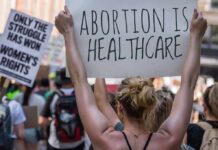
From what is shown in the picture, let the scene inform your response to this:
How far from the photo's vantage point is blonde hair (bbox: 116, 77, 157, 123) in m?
3.92

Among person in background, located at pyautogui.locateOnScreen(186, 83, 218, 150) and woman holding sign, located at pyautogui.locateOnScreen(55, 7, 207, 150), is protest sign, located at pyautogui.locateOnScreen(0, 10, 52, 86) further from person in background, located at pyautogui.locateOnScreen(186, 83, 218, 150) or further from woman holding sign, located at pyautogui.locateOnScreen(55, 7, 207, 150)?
woman holding sign, located at pyautogui.locateOnScreen(55, 7, 207, 150)

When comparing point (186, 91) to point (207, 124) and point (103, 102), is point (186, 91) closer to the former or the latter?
point (103, 102)

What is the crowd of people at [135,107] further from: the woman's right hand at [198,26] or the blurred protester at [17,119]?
the blurred protester at [17,119]

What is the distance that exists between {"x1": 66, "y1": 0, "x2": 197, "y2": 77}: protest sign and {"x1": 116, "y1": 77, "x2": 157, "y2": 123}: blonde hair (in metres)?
0.08

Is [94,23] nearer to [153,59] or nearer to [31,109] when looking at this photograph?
[153,59]

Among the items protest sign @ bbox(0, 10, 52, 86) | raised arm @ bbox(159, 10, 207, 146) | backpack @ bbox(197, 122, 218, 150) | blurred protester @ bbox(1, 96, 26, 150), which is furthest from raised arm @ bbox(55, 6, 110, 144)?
blurred protester @ bbox(1, 96, 26, 150)

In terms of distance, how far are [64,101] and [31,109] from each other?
73cm

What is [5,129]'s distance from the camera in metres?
6.68

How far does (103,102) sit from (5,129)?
2.43 m

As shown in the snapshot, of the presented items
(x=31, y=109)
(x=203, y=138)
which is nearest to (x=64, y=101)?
(x=31, y=109)

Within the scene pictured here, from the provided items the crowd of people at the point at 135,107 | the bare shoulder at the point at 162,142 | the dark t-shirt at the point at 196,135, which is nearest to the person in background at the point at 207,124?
the dark t-shirt at the point at 196,135

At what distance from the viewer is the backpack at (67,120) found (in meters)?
8.27

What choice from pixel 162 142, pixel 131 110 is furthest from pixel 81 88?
pixel 162 142

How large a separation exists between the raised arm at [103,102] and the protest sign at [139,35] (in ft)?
1.17
